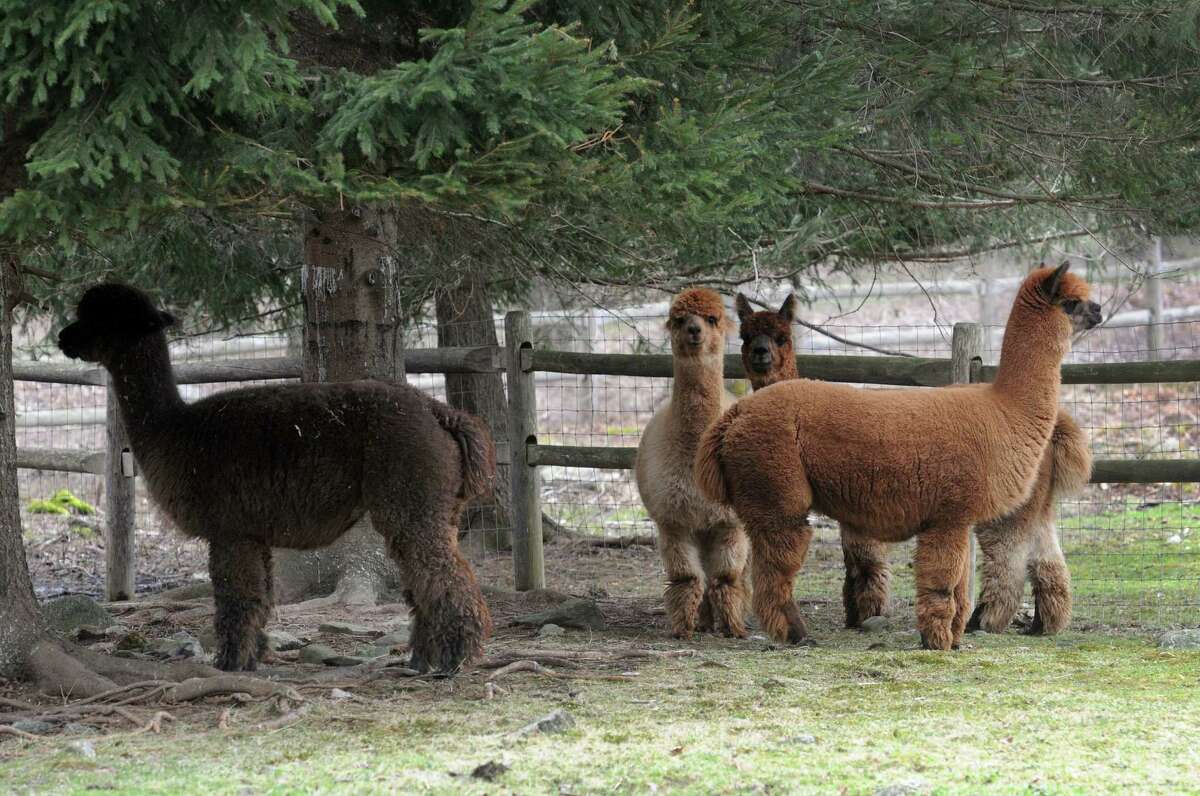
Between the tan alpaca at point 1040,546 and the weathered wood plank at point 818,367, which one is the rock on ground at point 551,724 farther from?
the weathered wood plank at point 818,367

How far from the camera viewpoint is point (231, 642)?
20.5 ft

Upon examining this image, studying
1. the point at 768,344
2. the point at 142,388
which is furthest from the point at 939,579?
the point at 142,388

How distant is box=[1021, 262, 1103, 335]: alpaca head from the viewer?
697 cm

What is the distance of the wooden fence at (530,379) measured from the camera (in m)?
8.28

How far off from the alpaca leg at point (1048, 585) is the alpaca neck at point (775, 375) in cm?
180

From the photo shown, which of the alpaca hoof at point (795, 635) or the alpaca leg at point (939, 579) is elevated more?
the alpaca leg at point (939, 579)

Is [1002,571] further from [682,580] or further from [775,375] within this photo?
[682,580]

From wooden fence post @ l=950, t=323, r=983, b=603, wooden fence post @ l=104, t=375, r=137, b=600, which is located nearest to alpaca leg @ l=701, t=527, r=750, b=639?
wooden fence post @ l=950, t=323, r=983, b=603

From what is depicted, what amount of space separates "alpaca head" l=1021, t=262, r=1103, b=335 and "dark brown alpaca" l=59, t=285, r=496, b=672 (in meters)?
3.17

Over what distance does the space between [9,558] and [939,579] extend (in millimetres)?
4713

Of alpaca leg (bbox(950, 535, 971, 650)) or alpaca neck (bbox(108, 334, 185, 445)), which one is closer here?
alpaca neck (bbox(108, 334, 185, 445))

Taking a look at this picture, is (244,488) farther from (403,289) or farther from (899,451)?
(403,289)

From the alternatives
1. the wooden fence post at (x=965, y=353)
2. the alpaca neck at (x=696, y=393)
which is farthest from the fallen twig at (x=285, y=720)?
the wooden fence post at (x=965, y=353)

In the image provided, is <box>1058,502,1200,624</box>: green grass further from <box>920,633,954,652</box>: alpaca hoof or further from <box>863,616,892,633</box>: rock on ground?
<box>920,633,954,652</box>: alpaca hoof
